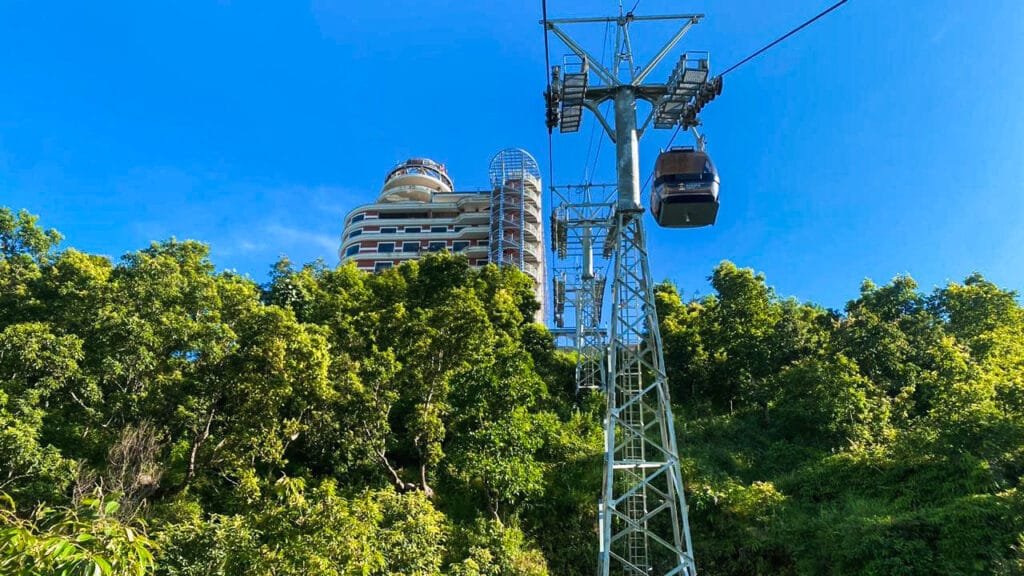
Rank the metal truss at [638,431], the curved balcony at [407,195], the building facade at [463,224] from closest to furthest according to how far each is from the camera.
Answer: the metal truss at [638,431], the building facade at [463,224], the curved balcony at [407,195]

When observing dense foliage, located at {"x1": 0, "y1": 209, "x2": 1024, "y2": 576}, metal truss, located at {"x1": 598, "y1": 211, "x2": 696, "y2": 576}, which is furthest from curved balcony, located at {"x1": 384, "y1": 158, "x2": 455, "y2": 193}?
metal truss, located at {"x1": 598, "y1": 211, "x2": 696, "y2": 576}

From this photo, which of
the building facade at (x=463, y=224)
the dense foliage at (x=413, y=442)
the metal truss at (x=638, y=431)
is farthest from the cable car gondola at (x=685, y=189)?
the building facade at (x=463, y=224)

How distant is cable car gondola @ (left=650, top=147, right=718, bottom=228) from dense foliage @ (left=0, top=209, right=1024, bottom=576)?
6.06m

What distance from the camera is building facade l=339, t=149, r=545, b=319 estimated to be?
51312 millimetres

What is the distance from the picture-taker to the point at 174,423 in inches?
519

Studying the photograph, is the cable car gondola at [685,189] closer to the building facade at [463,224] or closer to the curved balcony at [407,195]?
the building facade at [463,224]

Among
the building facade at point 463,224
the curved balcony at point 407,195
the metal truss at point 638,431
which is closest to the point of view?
the metal truss at point 638,431

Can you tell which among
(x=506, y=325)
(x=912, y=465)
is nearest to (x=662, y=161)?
(x=912, y=465)

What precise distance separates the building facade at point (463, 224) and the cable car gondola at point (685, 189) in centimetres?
3788

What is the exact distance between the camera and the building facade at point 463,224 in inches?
2020

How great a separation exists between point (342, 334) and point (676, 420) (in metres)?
12.4

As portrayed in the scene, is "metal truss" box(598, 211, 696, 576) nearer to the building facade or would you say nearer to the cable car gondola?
the cable car gondola

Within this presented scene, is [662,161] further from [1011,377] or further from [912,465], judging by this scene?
[1011,377]

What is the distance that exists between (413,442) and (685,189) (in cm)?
1018
